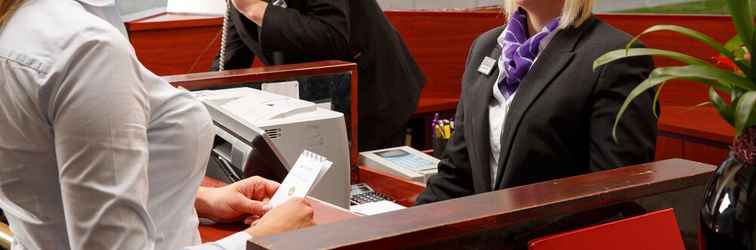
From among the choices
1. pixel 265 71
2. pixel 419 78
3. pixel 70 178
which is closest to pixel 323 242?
pixel 70 178

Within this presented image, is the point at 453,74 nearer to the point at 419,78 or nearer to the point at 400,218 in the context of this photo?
the point at 419,78

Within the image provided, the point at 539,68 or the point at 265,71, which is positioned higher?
the point at 539,68

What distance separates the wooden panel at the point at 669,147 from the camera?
4668 mm

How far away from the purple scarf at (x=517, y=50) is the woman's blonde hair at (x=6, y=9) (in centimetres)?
134

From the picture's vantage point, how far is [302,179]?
7.25ft

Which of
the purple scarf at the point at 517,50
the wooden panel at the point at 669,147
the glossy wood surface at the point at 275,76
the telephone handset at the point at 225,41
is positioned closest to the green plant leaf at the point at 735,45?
the purple scarf at the point at 517,50

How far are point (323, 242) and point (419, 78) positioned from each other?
2.45 metres

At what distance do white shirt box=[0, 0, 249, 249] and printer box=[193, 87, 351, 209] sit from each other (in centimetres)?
A: 125

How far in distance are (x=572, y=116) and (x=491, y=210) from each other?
828 mm

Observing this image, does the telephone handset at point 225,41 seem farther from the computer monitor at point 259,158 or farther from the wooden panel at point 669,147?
the wooden panel at point 669,147

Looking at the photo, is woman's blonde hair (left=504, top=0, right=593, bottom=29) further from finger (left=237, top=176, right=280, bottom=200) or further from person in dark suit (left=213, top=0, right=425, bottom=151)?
person in dark suit (left=213, top=0, right=425, bottom=151)

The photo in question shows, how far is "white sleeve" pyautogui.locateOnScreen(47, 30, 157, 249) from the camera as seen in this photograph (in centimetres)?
142

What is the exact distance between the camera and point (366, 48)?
362 cm

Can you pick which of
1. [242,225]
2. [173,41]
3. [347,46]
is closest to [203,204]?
[242,225]
